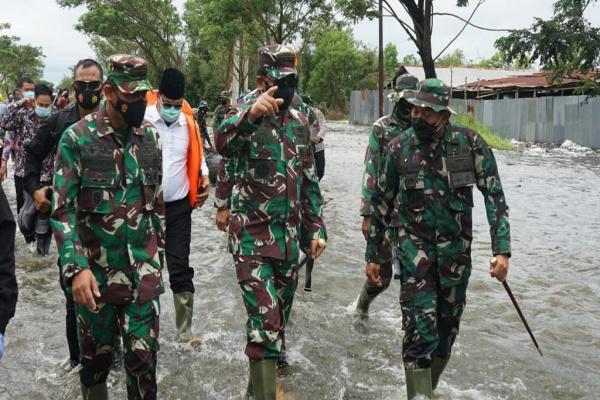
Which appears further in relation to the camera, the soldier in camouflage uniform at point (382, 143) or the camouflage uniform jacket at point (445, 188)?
the soldier in camouflage uniform at point (382, 143)

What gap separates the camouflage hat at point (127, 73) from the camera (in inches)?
138

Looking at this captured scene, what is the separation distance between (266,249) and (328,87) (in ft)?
217

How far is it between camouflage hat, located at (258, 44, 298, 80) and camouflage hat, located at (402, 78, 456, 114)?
0.73 m

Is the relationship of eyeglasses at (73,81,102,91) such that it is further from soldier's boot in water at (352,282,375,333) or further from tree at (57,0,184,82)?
tree at (57,0,184,82)

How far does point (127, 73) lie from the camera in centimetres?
352

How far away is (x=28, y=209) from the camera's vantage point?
235 inches

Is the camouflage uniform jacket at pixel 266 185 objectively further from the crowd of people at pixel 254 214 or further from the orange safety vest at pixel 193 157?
the orange safety vest at pixel 193 157

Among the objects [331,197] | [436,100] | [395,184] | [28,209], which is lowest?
[331,197]

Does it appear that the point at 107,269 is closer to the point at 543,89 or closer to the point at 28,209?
the point at 28,209

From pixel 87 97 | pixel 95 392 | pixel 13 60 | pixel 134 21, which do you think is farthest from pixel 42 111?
pixel 13 60

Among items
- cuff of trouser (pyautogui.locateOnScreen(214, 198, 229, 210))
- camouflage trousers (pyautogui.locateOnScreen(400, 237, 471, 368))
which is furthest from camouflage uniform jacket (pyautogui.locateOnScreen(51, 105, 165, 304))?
camouflage trousers (pyautogui.locateOnScreen(400, 237, 471, 368))

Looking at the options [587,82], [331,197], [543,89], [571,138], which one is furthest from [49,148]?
[543,89]

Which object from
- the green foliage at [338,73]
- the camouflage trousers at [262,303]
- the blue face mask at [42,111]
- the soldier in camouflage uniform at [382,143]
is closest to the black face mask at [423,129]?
the camouflage trousers at [262,303]

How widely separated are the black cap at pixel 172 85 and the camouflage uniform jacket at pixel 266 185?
133cm
